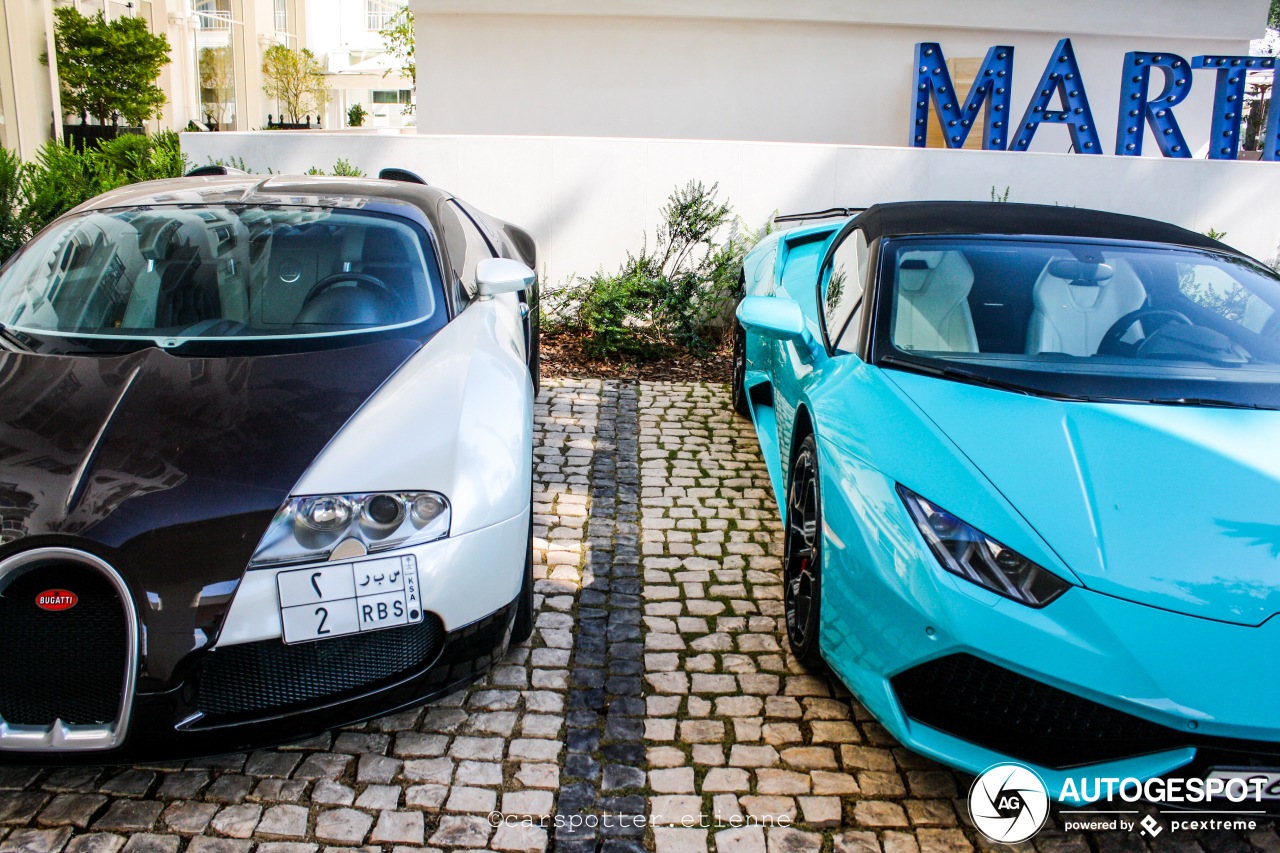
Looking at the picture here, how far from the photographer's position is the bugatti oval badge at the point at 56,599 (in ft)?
7.02

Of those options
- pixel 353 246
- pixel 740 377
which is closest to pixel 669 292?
pixel 740 377

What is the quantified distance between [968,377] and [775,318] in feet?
2.84

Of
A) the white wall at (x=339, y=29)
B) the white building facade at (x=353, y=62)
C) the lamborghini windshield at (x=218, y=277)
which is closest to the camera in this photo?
the lamborghini windshield at (x=218, y=277)

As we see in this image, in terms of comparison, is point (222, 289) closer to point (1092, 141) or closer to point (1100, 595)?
Result: point (1100, 595)

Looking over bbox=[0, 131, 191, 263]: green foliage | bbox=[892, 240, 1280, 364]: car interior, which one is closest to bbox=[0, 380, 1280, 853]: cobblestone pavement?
bbox=[892, 240, 1280, 364]: car interior

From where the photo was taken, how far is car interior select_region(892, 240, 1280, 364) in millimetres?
3055

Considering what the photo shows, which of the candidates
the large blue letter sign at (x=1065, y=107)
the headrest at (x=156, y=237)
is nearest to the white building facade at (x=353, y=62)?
the large blue letter sign at (x=1065, y=107)

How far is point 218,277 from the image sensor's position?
3355 mm

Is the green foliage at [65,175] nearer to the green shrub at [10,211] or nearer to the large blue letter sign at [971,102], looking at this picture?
the green shrub at [10,211]

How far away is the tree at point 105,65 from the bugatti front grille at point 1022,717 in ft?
96.2

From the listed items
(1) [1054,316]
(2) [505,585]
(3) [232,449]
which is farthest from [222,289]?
(1) [1054,316]

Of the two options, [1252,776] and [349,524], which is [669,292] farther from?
[1252,776]

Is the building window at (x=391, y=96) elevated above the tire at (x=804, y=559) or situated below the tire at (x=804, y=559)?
above

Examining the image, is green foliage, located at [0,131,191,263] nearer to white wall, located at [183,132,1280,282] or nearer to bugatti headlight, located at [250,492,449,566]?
white wall, located at [183,132,1280,282]
